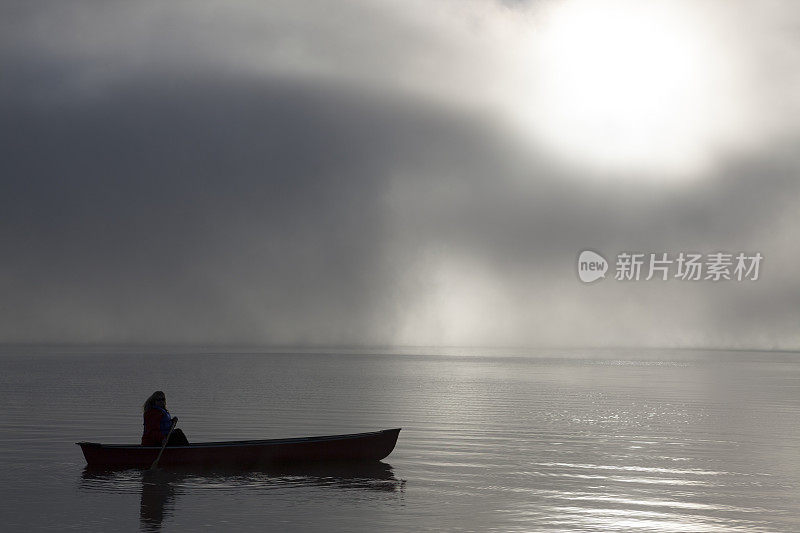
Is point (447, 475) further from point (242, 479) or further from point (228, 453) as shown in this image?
point (228, 453)

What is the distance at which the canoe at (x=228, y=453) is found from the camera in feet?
120

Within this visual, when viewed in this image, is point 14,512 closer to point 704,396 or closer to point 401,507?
point 401,507

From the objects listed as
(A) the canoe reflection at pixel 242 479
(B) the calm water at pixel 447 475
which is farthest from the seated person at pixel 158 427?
(B) the calm water at pixel 447 475

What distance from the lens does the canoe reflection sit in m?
33.2

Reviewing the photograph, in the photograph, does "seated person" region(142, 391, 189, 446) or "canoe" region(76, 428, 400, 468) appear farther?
"seated person" region(142, 391, 189, 446)

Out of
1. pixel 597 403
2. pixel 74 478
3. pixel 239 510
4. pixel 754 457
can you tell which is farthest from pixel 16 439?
pixel 597 403

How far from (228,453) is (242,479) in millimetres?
1956

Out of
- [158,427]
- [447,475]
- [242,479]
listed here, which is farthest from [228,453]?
[447,475]

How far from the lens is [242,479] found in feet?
115

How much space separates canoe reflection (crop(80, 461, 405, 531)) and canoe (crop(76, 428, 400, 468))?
34 cm

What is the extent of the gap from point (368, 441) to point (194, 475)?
23.9 ft

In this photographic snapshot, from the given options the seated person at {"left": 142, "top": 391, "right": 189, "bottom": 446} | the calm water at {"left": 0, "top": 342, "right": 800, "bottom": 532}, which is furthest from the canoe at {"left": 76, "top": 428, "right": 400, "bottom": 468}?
the calm water at {"left": 0, "top": 342, "right": 800, "bottom": 532}

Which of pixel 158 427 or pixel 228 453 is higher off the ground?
pixel 158 427

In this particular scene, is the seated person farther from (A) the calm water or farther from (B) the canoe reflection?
(A) the calm water
